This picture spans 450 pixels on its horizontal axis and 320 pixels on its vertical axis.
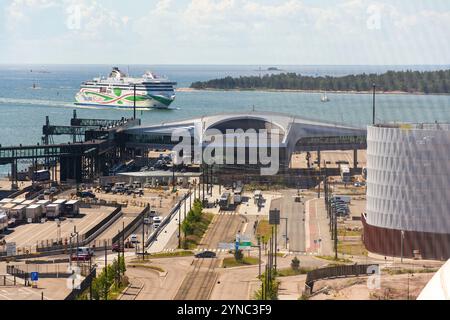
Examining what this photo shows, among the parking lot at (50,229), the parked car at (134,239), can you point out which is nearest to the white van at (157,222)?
the parking lot at (50,229)

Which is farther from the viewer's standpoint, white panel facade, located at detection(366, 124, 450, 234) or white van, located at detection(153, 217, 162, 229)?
white van, located at detection(153, 217, 162, 229)

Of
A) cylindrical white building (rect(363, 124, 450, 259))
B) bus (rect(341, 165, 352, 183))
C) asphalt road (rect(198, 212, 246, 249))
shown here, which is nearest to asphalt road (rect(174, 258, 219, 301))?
asphalt road (rect(198, 212, 246, 249))

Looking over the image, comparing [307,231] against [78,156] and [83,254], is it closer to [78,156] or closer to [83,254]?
[83,254]

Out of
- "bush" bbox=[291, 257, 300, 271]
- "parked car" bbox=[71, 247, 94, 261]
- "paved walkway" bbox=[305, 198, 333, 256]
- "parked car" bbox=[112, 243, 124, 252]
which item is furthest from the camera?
"paved walkway" bbox=[305, 198, 333, 256]

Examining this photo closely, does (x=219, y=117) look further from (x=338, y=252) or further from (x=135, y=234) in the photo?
(x=338, y=252)

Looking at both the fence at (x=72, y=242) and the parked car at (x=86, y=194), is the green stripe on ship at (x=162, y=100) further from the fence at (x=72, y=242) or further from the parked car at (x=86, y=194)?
the fence at (x=72, y=242)

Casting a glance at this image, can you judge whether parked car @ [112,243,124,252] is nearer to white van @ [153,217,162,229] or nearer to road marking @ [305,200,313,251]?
white van @ [153,217,162,229]
